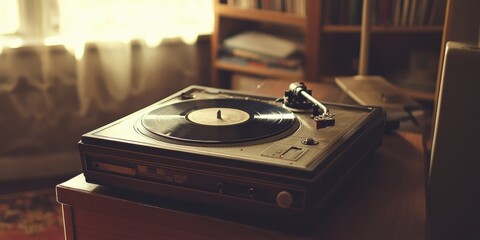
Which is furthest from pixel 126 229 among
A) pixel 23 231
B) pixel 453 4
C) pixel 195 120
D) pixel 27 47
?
pixel 27 47

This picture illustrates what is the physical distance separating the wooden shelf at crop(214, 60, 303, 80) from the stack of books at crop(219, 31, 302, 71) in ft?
0.05

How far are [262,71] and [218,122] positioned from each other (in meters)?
1.52

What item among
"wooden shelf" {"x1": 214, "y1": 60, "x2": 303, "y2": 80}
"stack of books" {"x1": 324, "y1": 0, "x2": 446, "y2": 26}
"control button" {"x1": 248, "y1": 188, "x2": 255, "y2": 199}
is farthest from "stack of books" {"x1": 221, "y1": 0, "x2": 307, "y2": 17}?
"control button" {"x1": 248, "y1": 188, "x2": 255, "y2": 199}

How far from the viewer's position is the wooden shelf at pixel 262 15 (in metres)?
2.40

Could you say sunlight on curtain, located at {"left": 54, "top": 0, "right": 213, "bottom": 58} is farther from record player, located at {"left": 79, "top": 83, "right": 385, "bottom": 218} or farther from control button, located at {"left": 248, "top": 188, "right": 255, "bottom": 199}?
control button, located at {"left": 248, "top": 188, "right": 255, "bottom": 199}

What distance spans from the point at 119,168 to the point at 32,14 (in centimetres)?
168

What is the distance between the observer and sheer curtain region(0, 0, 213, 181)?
2.39 meters

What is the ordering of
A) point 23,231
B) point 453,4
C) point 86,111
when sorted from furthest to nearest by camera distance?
point 86,111
point 23,231
point 453,4

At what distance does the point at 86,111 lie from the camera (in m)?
2.53

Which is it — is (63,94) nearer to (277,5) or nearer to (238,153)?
(277,5)

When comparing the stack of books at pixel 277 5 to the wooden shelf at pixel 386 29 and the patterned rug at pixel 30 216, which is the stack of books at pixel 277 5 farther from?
the patterned rug at pixel 30 216

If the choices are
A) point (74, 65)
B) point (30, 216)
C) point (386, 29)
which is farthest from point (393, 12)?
point (30, 216)

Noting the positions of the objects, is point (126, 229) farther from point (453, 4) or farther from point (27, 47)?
point (27, 47)

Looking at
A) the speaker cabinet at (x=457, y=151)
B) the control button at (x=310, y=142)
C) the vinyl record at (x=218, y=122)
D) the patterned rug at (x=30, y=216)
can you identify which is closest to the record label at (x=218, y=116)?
the vinyl record at (x=218, y=122)
